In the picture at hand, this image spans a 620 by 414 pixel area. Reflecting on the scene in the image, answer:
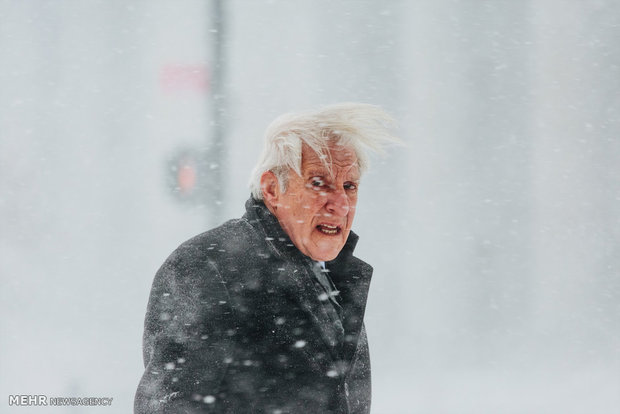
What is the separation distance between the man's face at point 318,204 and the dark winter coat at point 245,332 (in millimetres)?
61

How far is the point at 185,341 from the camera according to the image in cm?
205

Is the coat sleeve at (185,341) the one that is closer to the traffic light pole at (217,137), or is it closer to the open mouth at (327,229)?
the open mouth at (327,229)

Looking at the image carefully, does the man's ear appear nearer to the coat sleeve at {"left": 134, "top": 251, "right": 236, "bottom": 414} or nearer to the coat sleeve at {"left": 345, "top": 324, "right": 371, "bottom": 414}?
the coat sleeve at {"left": 134, "top": 251, "right": 236, "bottom": 414}

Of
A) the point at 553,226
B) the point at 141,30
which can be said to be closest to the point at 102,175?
the point at 141,30

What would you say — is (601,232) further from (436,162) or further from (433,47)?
(433,47)

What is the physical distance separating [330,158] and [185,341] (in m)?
0.67

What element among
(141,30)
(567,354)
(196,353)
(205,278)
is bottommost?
(567,354)

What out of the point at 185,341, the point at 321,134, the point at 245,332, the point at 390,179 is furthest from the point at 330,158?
the point at 390,179

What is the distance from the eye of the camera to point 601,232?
9.20 metres

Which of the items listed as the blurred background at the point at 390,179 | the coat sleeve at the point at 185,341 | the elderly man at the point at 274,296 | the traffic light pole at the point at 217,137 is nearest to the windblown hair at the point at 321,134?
the elderly man at the point at 274,296

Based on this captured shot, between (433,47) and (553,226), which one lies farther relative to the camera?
(433,47)

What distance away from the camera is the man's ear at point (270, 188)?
2221mm

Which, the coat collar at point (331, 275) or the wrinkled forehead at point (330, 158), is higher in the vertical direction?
the wrinkled forehead at point (330, 158)

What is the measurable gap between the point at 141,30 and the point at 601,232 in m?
6.34
